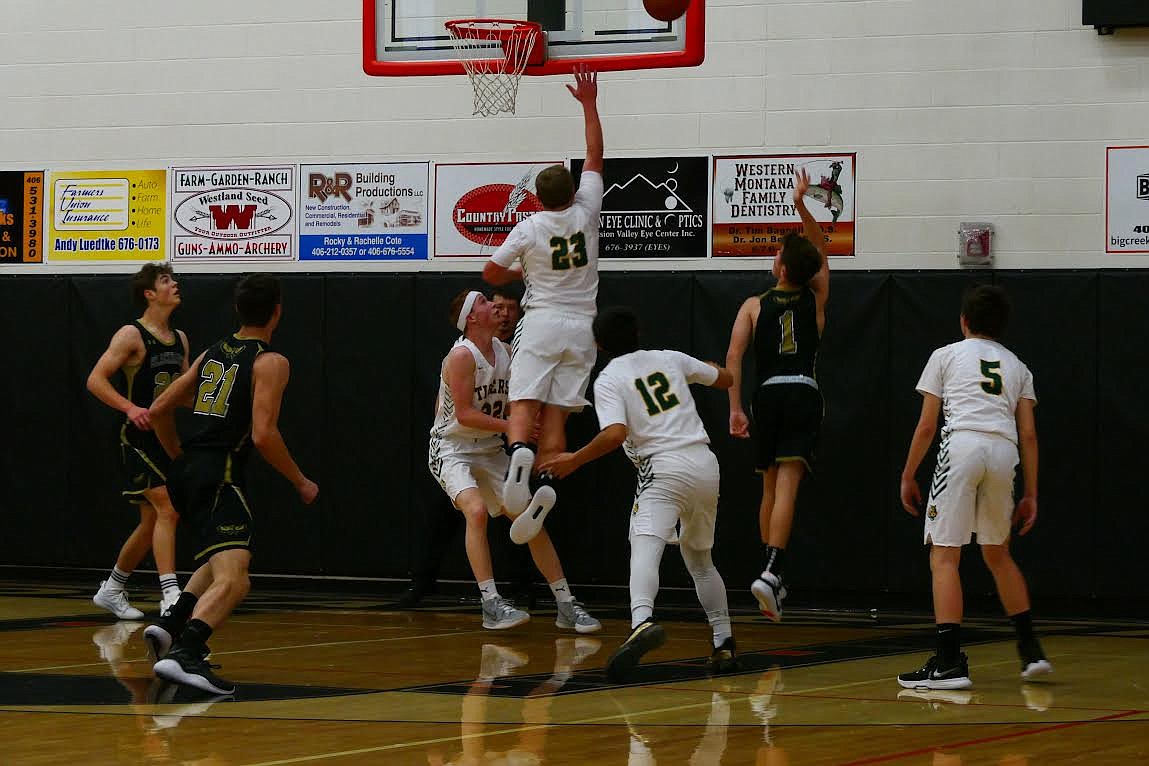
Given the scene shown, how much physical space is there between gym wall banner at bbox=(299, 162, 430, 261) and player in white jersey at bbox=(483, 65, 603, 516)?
322 cm

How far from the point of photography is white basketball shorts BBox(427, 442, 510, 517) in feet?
31.2

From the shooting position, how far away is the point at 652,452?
281 inches

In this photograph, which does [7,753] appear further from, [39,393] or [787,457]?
[39,393]

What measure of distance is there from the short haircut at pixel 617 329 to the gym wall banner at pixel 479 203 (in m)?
4.71

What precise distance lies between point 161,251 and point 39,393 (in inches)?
58.4

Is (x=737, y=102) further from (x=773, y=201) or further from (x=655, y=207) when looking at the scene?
(x=655, y=207)

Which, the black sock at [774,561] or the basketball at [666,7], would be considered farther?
the basketball at [666,7]

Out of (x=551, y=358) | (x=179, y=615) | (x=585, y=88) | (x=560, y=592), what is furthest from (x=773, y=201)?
(x=179, y=615)

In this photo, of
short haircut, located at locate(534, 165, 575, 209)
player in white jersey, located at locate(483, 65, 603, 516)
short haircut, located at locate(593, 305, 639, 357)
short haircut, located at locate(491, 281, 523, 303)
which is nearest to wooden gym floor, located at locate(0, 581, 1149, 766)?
player in white jersey, located at locate(483, 65, 603, 516)

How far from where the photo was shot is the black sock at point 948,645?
22.7 feet

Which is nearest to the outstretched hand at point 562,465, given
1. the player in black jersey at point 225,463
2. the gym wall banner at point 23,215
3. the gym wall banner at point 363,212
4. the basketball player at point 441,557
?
the player in black jersey at point 225,463

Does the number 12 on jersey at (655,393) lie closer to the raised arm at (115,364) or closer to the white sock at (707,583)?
the white sock at (707,583)

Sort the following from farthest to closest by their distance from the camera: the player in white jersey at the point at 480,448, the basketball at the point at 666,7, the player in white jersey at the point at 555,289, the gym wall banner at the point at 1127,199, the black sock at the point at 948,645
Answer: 1. the gym wall banner at the point at 1127,199
2. the basketball at the point at 666,7
3. the player in white jersey at the point at 480,448
4. the player in white jersey at the point at 555,289
5. the black sock at the point at 948,645

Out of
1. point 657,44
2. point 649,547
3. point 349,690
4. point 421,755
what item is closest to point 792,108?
point 657,44
